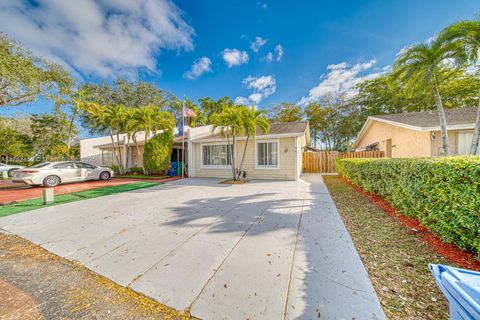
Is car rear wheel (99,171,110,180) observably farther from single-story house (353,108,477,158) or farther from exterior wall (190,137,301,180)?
single-story house (353,108,477,158)

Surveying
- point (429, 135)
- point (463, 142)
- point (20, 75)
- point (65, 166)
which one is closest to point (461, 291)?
point (429, 135)

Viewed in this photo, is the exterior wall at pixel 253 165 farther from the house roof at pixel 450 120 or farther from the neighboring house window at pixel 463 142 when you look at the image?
the neighboring house window at pixel 463 142

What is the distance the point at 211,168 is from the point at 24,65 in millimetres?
11842

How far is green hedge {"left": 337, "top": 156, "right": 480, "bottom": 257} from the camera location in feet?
7.73

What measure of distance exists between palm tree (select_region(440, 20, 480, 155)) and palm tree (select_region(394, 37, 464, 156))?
0.13 m

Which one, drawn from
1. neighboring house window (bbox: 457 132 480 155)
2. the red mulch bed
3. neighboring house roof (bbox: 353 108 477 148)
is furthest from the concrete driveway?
neighboring house window (bbox: 457 132 480 155)

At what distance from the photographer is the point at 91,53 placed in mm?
12133

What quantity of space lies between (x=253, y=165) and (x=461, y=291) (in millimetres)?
10056

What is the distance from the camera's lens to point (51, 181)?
9.00 metres

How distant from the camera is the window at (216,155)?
11.9 metres

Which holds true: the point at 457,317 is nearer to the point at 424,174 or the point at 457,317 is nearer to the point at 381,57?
the point at 424,174

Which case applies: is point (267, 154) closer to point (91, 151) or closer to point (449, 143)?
point (449, 143)

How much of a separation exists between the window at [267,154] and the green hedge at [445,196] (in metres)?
6.57

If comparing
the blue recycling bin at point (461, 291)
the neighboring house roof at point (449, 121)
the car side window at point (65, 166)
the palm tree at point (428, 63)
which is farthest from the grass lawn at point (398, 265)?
the car side window at point (65, 166)
